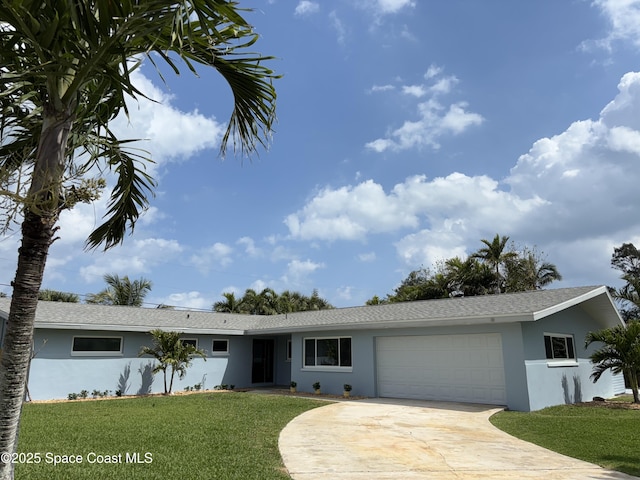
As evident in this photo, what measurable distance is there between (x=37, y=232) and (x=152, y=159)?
2.10 m

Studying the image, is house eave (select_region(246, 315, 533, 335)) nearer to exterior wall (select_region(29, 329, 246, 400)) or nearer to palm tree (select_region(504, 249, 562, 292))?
exterior wall (select_region(29, 329, 246, 400))

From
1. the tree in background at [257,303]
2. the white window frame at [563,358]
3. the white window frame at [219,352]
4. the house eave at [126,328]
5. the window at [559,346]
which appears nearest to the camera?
the white window frame at [563,358]

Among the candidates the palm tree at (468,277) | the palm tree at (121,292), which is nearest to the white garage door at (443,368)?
the palm tree at (468,277)

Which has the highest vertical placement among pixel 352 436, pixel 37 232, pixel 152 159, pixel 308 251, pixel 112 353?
pixel 308 251

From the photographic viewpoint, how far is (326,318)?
18.5 meters

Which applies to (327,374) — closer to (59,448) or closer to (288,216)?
(288,216)

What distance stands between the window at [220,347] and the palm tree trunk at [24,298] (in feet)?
52.7

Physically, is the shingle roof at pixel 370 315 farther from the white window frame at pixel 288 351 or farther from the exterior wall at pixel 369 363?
the white window frame at pixel 288 351

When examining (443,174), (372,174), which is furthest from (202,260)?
(443,174)

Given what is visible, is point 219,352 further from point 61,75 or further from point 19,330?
point 61,75

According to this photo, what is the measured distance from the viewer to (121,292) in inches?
1154

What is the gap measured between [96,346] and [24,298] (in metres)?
14.4

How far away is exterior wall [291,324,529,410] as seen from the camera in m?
12.1

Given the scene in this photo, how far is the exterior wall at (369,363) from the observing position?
12.1 metres
